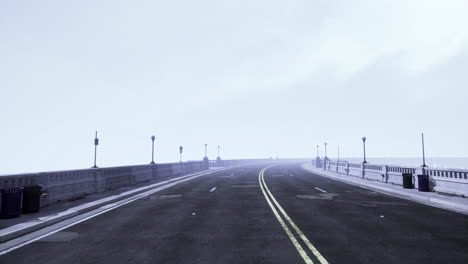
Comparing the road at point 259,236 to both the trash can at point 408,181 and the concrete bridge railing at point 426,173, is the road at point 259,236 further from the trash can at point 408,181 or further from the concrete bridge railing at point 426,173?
the trash can at point 408,181

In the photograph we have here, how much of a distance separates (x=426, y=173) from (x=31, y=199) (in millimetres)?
18802

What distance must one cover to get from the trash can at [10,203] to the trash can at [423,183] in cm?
1815

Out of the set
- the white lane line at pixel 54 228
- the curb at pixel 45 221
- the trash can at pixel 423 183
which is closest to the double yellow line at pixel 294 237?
the white lane line at pixel 54 228

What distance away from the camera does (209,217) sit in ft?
33.9

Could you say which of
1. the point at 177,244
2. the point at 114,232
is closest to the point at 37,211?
the point at 114,232

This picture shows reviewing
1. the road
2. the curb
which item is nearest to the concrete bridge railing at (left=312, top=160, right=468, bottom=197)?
the road

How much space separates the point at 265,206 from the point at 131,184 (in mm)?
12054

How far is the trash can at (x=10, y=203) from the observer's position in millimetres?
9598

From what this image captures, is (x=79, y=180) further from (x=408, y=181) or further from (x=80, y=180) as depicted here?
(x=408, y=181)

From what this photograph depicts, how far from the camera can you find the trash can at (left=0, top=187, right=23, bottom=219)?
9598 mm

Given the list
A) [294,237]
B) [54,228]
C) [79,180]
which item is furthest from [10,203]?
[294,237]

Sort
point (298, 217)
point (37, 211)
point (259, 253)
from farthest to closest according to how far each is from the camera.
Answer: point (37, 211), point (298, 217), point (259, 253)

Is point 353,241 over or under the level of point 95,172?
under

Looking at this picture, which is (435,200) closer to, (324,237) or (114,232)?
(324,237)
